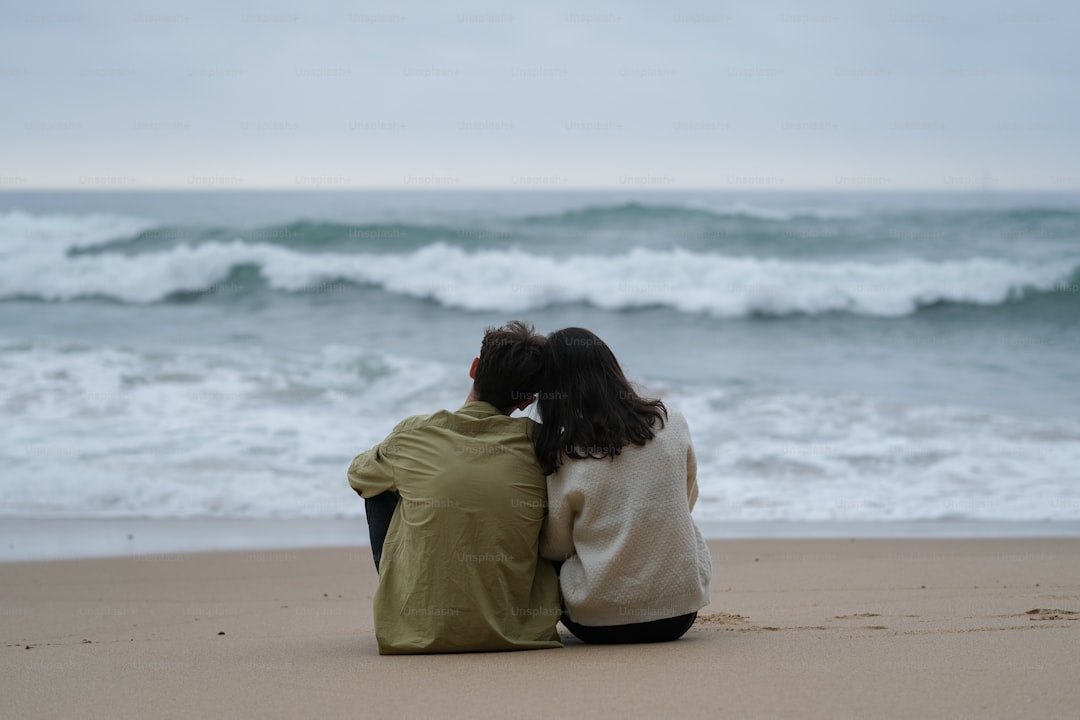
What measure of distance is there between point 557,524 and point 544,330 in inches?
527

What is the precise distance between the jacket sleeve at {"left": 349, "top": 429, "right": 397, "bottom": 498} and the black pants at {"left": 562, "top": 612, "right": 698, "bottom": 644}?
2.27ft

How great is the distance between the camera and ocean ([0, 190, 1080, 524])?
7828 mm

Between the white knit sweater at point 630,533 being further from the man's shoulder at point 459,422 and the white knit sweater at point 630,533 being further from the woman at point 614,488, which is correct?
the man's shoulder at point 459,422

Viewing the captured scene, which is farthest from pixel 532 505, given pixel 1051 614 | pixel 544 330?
pixel 544 330

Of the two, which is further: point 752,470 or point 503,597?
point 752,470

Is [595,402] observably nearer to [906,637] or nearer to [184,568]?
[906,637]

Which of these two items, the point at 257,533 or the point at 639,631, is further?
the point at 257,533

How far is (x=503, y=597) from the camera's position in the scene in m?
3.06

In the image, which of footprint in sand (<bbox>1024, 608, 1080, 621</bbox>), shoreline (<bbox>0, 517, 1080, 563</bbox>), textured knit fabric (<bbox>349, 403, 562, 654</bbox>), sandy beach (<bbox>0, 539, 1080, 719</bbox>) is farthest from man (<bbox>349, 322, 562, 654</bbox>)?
shoreline (<bbox>0, 517, 1080, 563</bbox>)

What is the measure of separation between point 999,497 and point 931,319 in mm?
9881

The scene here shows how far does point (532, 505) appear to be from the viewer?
9.92 ft

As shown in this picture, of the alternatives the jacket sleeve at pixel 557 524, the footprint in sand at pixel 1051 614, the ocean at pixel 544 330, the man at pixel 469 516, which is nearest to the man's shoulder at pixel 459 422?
the man at pixel 469 516

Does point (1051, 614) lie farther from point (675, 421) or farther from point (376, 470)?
point (376, 470)

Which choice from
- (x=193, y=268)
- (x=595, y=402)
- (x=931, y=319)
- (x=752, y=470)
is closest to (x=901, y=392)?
(x=752, y=470)
